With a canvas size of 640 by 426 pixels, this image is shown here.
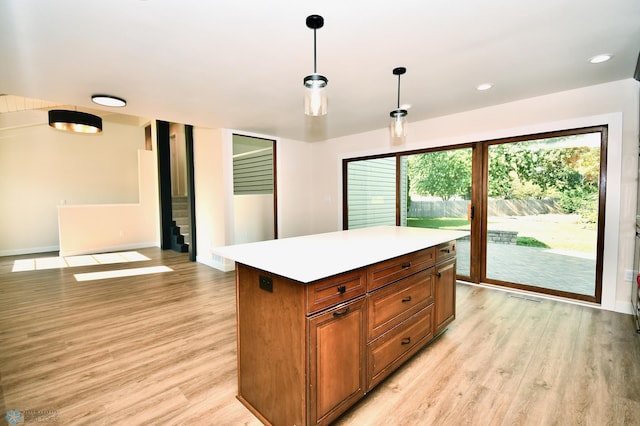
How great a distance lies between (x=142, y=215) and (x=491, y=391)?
772cm

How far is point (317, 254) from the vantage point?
167 centimetres

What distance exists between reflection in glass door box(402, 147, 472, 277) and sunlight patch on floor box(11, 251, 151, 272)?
17.8 feet

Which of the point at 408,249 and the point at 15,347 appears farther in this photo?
the point at 15,347

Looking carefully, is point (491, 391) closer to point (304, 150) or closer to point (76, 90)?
point (76, 90)

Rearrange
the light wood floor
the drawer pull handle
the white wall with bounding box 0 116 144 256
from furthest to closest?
the white wall with bounding box 0 116 144 256, the light wood floor, the drawer pull handle

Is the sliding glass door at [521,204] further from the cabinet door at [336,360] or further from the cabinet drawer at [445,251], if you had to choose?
the cabinet door at [336,360]

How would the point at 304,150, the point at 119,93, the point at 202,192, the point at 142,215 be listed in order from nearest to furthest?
1. the point at 119,93
2. the point at 202,192
3. the point at 304,150
4. the point at 142,215

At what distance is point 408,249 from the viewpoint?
1.92 meters

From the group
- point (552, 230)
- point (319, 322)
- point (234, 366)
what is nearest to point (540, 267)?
point (552, 230)

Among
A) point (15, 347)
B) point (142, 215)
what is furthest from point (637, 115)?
point (142, 215)

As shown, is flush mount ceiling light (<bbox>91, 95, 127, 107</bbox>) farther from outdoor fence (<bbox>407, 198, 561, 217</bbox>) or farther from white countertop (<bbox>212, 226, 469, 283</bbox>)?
outdoor fence (<bbox>407, 198, 561, 217</bbox>)

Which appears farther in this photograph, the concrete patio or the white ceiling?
the concrete patio

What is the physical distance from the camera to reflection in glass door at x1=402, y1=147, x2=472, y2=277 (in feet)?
13.4

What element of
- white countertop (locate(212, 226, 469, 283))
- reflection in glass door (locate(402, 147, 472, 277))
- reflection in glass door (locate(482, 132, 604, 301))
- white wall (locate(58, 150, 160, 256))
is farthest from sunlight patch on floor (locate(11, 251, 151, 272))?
reflection in glass door (locate(482, 132, 604, 301))
